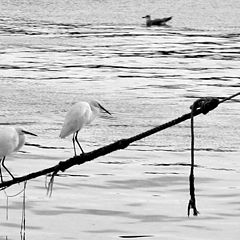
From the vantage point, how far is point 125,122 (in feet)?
47.5

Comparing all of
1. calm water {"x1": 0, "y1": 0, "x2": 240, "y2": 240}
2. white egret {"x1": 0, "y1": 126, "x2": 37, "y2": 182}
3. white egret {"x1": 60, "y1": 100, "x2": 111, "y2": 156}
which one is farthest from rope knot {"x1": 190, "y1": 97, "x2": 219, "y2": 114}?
white egret {"x1": 60, "y1": 100, "x2": 111, "y2": 156}

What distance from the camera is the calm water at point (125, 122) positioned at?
905 centimetres

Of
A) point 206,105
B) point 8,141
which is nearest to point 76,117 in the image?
point 8,141

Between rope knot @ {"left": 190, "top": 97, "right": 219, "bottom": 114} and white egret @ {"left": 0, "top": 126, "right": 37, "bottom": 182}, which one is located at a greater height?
rope knot @ {"left": 190, "top": 97, "right": 219, "bottom": 114}

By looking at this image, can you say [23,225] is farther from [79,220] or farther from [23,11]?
[23,11]

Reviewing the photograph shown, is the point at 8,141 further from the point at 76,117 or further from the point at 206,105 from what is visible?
the point at 206,105

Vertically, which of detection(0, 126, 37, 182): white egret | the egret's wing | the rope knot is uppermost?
the rope knot

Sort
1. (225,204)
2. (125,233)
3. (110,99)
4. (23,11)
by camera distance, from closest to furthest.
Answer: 1. (125,233)
2. (225,204)
3. (110,99)
4. (23,11)

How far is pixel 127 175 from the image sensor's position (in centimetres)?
1101

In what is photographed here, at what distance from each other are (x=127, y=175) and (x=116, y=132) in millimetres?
2764

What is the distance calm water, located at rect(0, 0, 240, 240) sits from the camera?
9.05 m

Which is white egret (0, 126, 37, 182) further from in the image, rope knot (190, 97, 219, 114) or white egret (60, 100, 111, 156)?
rope knot (190, 97, 219, 114)

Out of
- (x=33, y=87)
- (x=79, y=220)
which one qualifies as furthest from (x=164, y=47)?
(x=79, y=220)

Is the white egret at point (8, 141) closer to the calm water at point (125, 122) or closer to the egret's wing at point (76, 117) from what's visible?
the calm water at point (125, 122)
